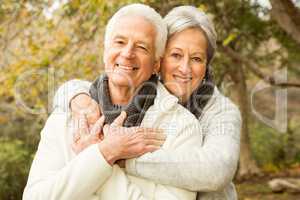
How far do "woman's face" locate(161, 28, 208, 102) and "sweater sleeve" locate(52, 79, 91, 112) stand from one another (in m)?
0.39

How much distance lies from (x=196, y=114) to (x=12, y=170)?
5696mm

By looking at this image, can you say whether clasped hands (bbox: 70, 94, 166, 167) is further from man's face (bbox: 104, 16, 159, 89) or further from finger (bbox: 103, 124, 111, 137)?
man's face (bbox: 104, 16, 159, 89)

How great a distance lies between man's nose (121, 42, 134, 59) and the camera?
6.61ft

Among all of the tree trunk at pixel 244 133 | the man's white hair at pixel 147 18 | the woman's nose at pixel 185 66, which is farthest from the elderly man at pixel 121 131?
the tree trunk at pixel 244 133

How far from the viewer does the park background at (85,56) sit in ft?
15.8

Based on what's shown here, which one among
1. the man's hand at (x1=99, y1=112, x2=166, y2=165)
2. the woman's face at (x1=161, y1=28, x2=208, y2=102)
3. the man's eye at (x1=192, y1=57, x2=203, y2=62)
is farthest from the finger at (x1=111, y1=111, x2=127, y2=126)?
the man's eye at (x1=192, y1=57, x2=203, y2=62)

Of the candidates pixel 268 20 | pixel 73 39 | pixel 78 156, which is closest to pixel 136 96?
pixel 78 156

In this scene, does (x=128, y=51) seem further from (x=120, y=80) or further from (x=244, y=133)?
(x=244, y=133)

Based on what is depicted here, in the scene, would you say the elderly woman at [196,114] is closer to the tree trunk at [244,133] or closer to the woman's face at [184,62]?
the woman's face at [184,62]

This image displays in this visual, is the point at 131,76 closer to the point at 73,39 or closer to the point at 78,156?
the point at 78,156

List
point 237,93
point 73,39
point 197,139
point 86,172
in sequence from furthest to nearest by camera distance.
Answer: point 237,93, point 73,39, point 197,139, point 86,172

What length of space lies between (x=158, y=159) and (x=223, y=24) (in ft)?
15.1

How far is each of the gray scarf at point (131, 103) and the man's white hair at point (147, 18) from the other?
0.52ft

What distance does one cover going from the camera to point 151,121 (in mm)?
1990
